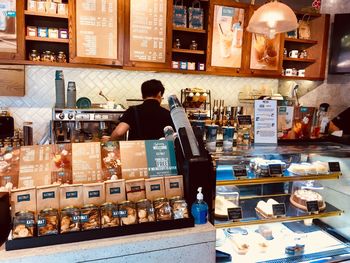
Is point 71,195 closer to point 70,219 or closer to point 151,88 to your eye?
point 70,219

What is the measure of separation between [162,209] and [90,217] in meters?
0.29

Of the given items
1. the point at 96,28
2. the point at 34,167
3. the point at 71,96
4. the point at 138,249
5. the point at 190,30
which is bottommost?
the point at 138,249

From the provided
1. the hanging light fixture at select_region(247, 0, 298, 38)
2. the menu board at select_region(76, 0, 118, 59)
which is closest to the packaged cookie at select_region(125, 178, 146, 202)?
the hanging light fixture at select_region(247, 0, 298, 38)

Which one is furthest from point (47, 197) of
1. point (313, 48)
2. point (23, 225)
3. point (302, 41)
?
point (313, 48)

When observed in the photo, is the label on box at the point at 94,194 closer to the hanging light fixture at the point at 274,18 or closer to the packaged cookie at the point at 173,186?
the packaged cookie at the point at 173,186

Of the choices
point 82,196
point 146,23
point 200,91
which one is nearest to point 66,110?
point 146,23

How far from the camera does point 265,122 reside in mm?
1870

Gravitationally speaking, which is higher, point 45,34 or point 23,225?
point 45,34

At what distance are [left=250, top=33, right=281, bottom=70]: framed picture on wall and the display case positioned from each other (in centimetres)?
214

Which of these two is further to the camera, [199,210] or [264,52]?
[264,52]

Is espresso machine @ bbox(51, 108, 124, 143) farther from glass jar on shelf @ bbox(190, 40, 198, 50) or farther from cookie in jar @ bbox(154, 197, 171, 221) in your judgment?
cookie in jar @ bbox(154, 197, 171, 221)

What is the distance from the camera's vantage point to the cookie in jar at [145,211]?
1208 millimetres

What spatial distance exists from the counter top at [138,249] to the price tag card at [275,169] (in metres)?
0.66

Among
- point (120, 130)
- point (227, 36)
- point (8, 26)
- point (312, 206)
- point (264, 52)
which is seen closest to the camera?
point (312, 206)
